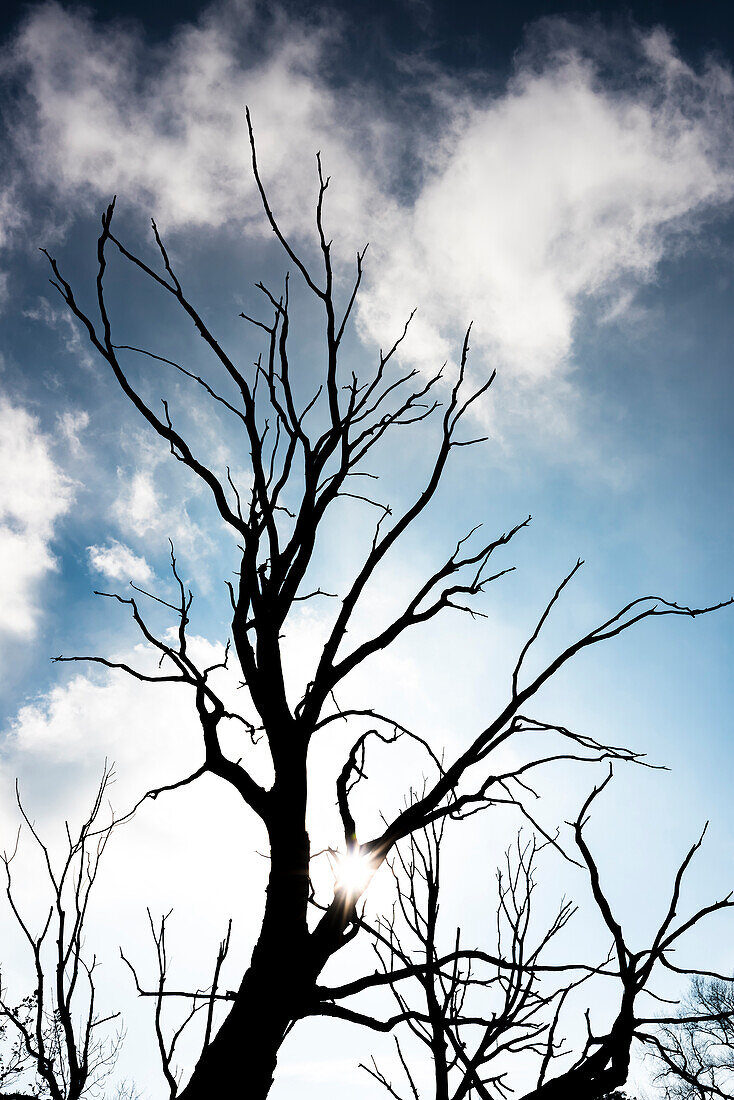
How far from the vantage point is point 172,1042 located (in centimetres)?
201

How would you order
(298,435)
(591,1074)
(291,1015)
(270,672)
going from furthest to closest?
(298,435) → (270,672) → (291,1015) → (591,1074)

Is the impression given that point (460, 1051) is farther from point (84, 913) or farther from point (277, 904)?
point (84, 913)

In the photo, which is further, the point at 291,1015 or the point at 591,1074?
the point at 291,1015

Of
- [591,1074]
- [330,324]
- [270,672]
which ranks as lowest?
[591,1074]

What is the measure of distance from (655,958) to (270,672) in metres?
1.71

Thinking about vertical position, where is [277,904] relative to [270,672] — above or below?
below

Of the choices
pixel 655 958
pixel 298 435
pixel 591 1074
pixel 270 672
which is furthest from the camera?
pixel 298 435

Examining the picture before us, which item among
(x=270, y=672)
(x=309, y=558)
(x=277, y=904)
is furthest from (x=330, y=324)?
(x=277, y=904)

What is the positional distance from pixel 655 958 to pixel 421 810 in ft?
2.86

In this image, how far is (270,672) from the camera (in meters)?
2.61

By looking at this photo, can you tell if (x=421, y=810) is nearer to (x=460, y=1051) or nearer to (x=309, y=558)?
(x=460, y=1051)

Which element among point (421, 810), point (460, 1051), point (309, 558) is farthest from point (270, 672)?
point (460, 1051)

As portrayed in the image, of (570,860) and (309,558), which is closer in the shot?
(570,860)

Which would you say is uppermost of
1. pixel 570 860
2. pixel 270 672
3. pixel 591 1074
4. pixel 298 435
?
pixel 298 435
